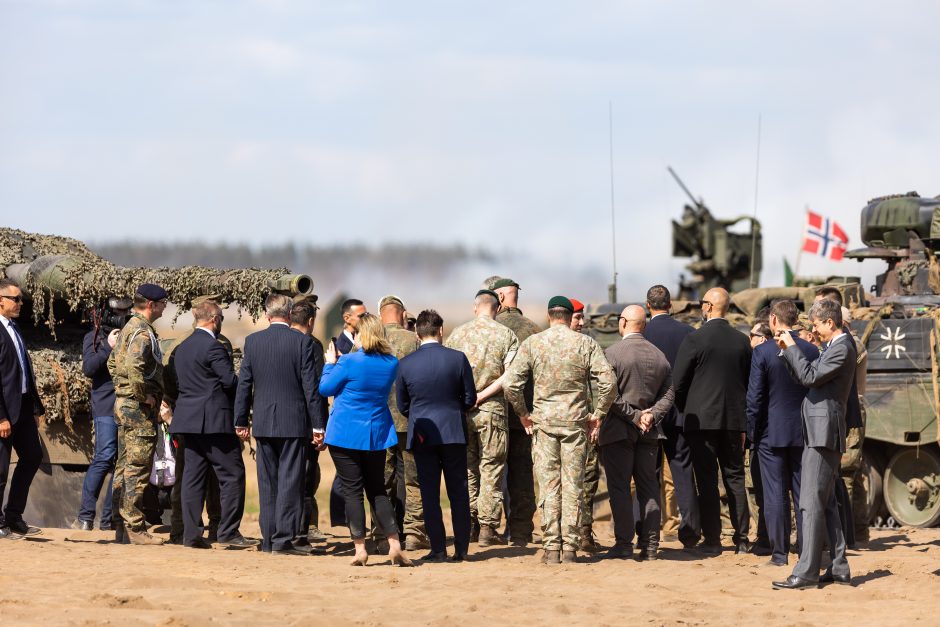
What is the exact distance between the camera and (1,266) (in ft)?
44.5

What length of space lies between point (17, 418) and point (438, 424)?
321cm

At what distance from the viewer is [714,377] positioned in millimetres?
11094

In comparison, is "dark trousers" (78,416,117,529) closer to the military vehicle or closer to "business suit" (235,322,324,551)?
the military vehicle

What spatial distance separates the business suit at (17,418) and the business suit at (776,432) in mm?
5474

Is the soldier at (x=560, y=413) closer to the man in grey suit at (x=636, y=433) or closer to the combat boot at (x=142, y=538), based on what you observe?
the man in grey suit at (x=636, y=433)

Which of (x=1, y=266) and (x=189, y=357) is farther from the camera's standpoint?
(x=1, y=266)

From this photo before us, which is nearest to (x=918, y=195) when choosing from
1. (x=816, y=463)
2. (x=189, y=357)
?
(x=816, y=463)

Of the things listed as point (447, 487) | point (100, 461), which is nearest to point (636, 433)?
point (447, 487)

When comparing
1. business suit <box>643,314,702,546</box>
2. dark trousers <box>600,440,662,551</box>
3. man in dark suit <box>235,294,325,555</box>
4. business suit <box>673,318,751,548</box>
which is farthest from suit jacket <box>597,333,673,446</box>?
man in dark suit <box>235,294,325,555</box>

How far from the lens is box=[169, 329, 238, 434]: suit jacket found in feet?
35.6

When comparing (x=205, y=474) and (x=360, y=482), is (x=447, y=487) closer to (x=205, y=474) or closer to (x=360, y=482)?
(x=360, y=482)

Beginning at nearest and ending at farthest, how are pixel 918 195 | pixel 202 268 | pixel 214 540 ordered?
pixel 214 540, pixel 202 268, pixel 918 195

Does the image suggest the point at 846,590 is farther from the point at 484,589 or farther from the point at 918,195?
the point at 918,195

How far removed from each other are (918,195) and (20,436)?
11806 mm
